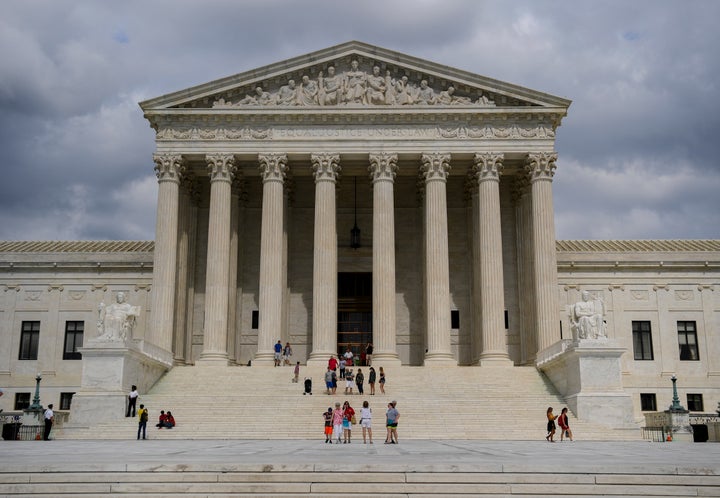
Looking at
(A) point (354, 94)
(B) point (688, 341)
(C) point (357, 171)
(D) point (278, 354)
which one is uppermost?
(A) point (354, 94)

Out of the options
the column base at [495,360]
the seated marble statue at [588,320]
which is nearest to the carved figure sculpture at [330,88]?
the column base at [495,360]

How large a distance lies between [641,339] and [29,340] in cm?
4046

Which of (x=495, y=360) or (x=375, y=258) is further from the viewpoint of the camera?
(x=375, y=258)

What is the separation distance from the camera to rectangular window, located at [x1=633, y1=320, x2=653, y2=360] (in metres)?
50.8

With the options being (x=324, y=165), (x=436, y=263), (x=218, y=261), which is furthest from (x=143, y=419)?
(x=324, y=165)

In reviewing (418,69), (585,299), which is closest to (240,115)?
(418,69)

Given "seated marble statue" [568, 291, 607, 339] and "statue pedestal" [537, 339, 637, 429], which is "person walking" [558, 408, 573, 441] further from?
"seated marble statue" [568, 291, 607, 339]

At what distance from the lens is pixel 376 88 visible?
4669 centimetres

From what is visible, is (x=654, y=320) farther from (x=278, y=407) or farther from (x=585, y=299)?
(x=278, y=407)

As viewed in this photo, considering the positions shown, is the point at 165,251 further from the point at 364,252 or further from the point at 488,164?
the point at 488,164

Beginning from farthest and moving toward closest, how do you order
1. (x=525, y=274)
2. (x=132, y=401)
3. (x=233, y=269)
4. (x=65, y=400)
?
(x=65, y=400) → (x=525, y=274) → (x=233, y=269) → (x=132, y=401)

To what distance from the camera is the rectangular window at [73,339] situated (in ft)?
168

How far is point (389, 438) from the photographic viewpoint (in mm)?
28188

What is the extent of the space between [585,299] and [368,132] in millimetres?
16857
